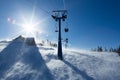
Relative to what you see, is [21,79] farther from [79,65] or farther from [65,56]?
[65,56]

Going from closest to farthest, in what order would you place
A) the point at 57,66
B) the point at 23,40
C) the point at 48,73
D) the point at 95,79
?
the point at 95,79, the point at 48,73, the point at 57,66, the point at 23,40

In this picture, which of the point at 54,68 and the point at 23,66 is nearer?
the point at 54,68

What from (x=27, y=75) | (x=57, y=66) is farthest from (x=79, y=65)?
(x=27, y=75)

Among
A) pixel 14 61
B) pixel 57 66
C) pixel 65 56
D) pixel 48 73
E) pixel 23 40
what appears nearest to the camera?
pixel 48 73

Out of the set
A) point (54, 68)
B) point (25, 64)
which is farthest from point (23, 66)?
point (54, 68)

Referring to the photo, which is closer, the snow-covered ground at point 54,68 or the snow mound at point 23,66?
the snow-covered ground at point 54,68

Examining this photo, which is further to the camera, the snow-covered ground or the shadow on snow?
the shadow on snow

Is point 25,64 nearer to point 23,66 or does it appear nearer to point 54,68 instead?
point 23,66

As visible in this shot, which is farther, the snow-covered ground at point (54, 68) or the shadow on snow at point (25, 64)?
the shadow on snow at point (25, 64)

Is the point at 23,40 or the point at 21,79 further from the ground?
the point at 23,40

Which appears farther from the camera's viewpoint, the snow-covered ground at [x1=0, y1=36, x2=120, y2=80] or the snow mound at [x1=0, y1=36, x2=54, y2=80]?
the snow mound at [x1=0, y1=36, x2=54, y2=80]

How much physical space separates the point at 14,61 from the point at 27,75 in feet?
18.4

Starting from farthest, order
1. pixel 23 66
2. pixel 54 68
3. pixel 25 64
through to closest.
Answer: pixel 25 64 → pixel 23 66 → pixel 54 68

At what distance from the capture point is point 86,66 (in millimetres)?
21672
